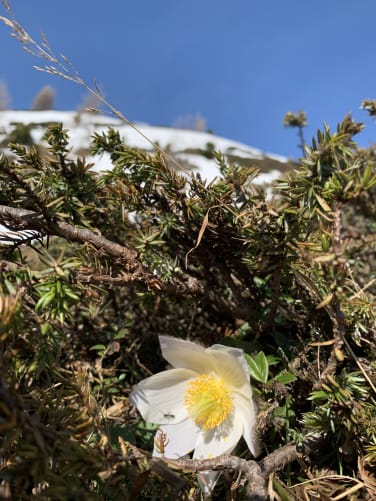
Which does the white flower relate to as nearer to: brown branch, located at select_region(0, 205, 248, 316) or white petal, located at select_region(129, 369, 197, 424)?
white petal, located at select_region(129, 369, 197, 424)

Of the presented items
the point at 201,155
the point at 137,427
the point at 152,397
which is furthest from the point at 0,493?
the point at 201,155

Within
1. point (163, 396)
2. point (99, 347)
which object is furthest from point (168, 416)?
point (99, 347)

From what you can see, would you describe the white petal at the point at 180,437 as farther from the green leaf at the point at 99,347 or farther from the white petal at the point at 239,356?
the green leaf at the point at 99,347

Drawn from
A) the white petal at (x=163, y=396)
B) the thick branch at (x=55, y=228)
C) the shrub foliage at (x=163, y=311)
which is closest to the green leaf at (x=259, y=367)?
the shrub foliage at (x=163, y=311)

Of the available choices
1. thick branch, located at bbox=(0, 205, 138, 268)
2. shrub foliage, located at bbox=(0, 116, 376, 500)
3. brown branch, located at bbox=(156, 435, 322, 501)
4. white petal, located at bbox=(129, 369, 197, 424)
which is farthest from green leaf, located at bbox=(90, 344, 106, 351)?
brown branch, located at bbox=(156, 435, 322, 501)

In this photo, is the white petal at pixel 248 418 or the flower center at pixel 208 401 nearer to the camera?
the white petal at pixel 248 418

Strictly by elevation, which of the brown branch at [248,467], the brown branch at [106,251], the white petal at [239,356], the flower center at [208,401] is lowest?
the brown branch at [248,467]
